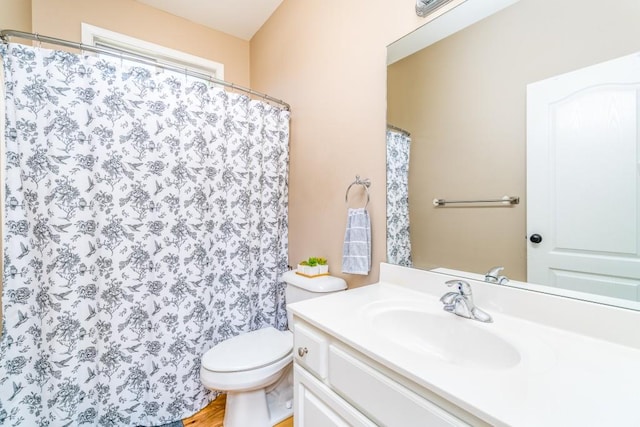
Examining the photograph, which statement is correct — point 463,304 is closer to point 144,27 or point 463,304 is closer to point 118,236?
point 118,236

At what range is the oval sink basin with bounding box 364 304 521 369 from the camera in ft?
2.67

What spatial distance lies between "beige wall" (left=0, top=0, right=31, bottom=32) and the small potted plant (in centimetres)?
179

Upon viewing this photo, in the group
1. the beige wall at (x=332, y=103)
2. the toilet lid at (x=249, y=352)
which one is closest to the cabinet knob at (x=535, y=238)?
the beige wall at (x=332, y=103)

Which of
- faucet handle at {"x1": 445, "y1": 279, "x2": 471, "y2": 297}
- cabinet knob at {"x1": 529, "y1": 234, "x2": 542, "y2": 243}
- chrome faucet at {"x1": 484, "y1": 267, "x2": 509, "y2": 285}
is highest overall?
cabinet knob at {"x1": 529, "y1": 234, "x2": 542, "y2": 243}

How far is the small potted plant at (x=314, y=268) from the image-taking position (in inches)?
62.6

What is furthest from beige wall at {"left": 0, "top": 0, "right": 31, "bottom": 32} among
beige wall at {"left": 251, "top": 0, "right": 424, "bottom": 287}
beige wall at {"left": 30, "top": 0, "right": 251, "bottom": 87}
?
beige wall at {"left": 251, "top": 0, "right": 424, "bottom": 287}

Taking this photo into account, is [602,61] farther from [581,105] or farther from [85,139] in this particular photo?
[85,139]

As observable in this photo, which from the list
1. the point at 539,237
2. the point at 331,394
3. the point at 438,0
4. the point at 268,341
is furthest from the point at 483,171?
the point at 268,341

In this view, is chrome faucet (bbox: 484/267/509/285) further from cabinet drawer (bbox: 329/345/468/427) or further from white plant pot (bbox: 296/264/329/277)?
white plant pot (bbox: 296/264/329/277)

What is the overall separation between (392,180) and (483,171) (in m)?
0.39

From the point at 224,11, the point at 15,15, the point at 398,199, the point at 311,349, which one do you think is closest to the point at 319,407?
the point at 311,349

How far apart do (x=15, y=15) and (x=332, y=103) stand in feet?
5.56

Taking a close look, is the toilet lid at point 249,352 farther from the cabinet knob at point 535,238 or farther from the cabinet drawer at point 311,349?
the cabinet knob at point 535,238

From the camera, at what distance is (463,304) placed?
0.95 metres
